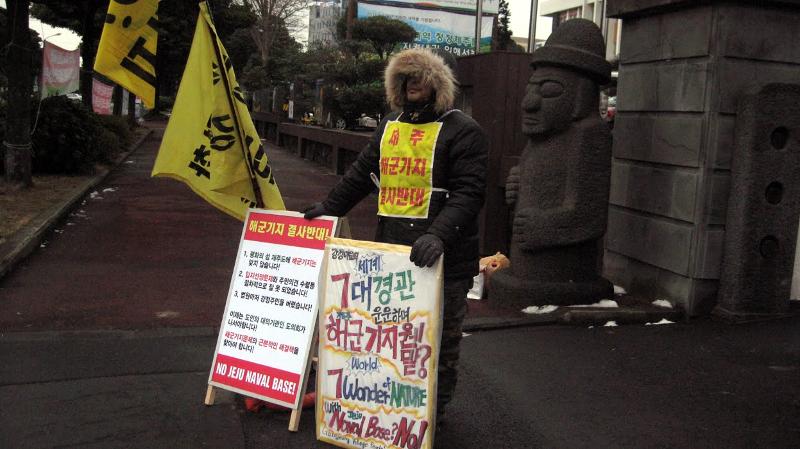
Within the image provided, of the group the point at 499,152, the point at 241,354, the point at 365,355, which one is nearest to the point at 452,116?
the point at 365,355

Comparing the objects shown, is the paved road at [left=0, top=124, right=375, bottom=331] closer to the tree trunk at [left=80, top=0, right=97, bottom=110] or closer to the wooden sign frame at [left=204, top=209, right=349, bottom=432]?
the wooden sign frame at [left=204, top=209, right=349, bottom=432]

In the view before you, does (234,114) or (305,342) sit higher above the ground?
(234,114)

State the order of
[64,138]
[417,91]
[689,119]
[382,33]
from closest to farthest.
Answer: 1. [417,91]
2. [689,119]
3. [64,138]
4. [382,33]

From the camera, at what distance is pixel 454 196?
156 inches

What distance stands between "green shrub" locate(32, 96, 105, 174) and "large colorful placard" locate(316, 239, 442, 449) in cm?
1283

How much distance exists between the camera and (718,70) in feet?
20.9

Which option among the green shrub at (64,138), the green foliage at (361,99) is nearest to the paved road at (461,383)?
the green shrub at (64,138)

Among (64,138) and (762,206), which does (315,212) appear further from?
(64,138)

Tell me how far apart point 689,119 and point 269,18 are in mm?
60382

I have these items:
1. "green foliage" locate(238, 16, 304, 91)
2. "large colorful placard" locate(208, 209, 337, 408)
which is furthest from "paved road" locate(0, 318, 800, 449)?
"green foliage" locate(238, 16, 304, 91)

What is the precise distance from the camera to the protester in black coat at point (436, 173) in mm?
3971

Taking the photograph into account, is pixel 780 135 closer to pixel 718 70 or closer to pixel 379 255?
pixel 718 70

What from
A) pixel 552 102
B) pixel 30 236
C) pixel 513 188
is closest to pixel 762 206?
pixel 552 102

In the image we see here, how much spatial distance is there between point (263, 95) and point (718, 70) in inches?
1352
